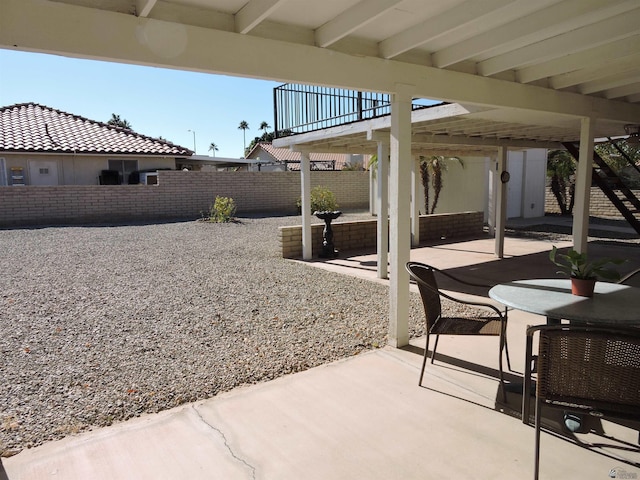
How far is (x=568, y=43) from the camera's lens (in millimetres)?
3914

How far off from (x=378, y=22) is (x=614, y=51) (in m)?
2.33

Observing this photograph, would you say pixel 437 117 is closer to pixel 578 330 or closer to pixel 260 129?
pixel 578 330

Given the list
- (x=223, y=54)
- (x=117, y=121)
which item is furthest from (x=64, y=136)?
(x=117, y=121)

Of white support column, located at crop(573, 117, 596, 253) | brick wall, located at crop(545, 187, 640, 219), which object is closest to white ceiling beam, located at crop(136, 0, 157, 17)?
white support column, located at crop(573, 117, 596, 253)

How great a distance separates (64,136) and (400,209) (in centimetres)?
1993

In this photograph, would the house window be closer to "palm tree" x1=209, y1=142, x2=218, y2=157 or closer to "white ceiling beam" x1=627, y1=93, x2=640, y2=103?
"white ceiling beam" x1=627, y1=93, x2=640, y2=103

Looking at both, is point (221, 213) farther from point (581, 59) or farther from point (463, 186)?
point (581, 59)

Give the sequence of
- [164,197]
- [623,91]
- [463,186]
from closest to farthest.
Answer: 1. [623,91]
2. [463,186]
3. [164,197]

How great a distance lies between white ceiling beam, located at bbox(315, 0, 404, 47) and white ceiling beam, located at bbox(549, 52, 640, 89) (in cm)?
252

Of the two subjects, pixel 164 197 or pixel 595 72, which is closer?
pixel 595 72

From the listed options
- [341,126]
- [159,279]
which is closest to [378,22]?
[341,126]

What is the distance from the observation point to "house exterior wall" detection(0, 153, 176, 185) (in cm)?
1769

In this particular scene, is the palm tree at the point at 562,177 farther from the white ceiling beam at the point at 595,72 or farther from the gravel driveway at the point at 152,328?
the white ceiling beam at the point at 595,72

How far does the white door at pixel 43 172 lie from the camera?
59.1ft
